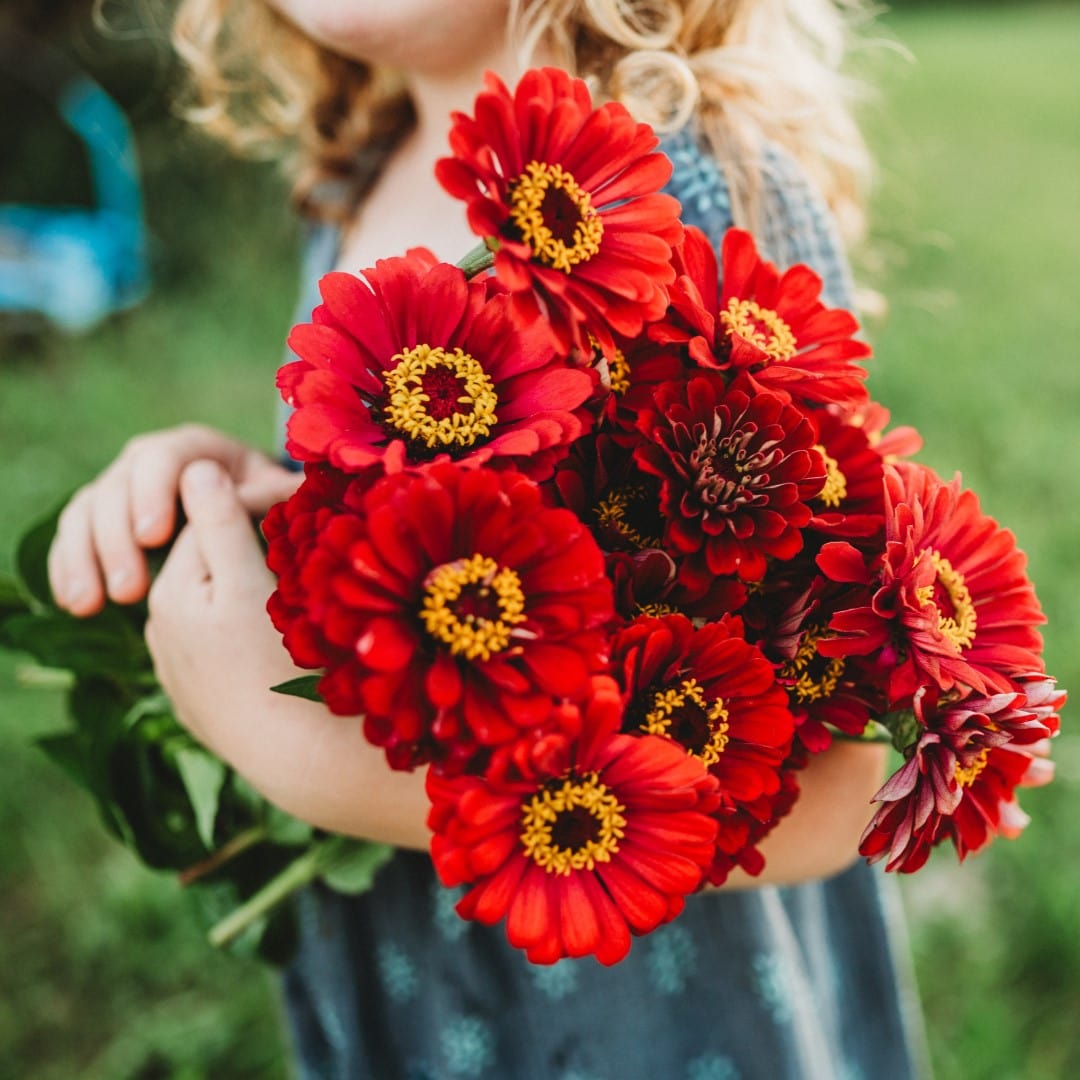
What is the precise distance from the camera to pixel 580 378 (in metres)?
0.43

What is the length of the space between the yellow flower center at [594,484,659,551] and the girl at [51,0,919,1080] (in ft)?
0.73

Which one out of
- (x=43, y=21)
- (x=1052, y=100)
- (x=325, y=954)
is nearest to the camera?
(x=325, y=954)

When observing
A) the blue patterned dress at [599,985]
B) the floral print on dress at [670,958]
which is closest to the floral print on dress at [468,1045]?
the blue patterned dress at [599,985]

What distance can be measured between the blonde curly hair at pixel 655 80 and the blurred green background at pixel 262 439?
178mm

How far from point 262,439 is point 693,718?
2.13 meters

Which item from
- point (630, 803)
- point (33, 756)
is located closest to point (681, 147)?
point (630, 803)

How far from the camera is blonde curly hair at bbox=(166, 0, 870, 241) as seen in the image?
2.59ft

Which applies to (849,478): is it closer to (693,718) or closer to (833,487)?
(833,487)

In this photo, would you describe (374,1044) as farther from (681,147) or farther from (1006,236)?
(1006,236)

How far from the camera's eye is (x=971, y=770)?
18.4 inches

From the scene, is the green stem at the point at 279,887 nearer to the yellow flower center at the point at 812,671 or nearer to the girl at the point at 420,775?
the girl at the point at 420,775

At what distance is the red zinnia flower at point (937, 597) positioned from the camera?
45 centimetres

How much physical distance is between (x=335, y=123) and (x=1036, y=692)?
98 centimetres

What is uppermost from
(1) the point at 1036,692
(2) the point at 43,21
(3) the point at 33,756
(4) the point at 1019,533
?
(1) the point at 1036,692
